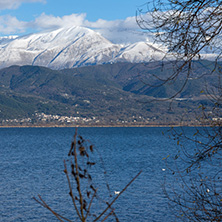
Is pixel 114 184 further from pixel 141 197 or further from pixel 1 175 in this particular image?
pixel 1 175

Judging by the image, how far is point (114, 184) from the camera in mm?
42438

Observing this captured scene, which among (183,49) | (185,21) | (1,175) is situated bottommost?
(1,175)

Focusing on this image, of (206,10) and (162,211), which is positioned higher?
(206,10)

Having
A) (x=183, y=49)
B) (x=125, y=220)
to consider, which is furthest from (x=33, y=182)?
(x=183, y=49)

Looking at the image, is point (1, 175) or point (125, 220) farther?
point (1, 175)

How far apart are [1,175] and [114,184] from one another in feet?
53.9

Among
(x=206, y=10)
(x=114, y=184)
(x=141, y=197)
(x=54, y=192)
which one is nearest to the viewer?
(x=206, y=10)

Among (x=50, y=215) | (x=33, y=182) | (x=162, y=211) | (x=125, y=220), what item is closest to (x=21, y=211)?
(x=50, y=215)

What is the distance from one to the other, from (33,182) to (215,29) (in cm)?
4063

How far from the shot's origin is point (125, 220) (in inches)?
1138

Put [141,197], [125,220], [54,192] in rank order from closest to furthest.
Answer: [125,220]
[141,197]
[54,192]

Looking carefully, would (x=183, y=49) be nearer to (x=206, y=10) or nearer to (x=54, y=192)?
(x=206, y=10)

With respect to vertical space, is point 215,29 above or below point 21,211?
above

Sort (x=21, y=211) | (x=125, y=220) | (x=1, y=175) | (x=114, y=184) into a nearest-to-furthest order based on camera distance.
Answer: (x=125, y=220), (x=21, y=211), (x=114, y=184), (x=1, y=175)
